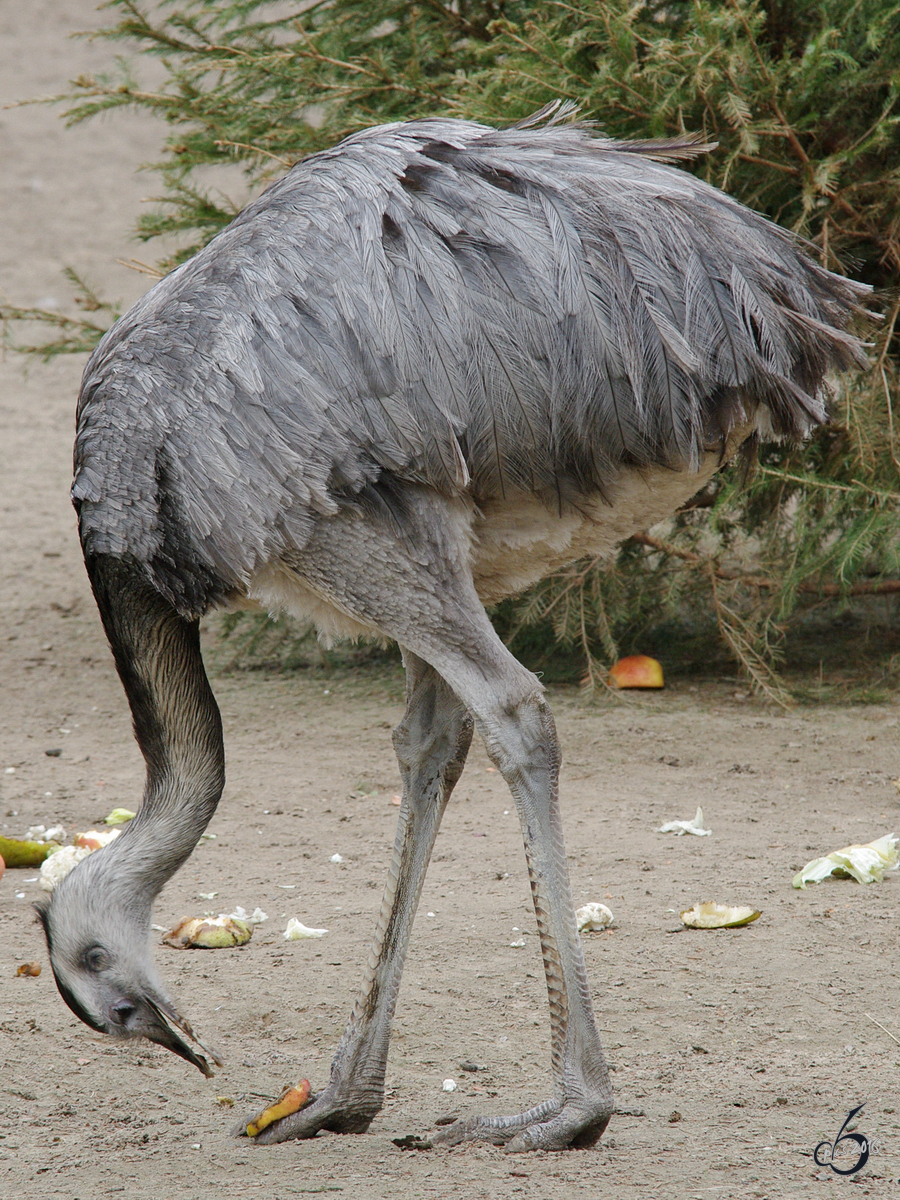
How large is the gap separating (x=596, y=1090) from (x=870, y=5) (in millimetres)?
4249

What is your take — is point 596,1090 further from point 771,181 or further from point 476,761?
point 771,181

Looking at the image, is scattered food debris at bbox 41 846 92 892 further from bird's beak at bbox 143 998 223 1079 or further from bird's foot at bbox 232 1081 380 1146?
bird's foot at bbox 232 1081 380 1146

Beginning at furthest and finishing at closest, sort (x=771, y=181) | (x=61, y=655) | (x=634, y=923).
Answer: (x=61, y=655), (x=771, y=181), (x=634, y=923)

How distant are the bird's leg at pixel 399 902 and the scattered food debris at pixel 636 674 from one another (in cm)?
292

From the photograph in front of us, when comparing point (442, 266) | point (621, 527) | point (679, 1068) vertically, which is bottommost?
point (679, 1068)

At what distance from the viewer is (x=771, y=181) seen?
5.62 meters

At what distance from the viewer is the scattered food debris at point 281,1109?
10.1ft

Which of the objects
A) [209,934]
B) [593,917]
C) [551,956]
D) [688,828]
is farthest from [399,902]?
[688,828]

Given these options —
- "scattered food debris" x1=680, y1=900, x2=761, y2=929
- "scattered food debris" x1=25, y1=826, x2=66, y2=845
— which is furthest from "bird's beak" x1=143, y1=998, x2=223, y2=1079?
"scattered food debris" x1=25, y1=826, x2=66, y2=845

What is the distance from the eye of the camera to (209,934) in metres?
4.04

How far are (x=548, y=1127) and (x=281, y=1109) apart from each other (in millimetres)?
611

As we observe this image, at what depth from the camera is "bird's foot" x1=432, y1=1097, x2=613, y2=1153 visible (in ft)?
9.41

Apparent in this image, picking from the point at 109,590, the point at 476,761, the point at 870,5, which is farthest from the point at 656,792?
the point at 870,5

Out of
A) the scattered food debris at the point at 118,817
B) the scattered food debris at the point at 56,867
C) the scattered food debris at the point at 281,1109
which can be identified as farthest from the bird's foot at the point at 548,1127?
the scattered food debris at the point at 118,817
